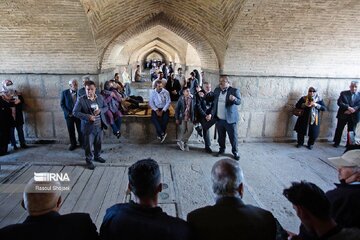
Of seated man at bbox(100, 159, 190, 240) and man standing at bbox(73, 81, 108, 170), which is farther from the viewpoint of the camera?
man standing at bbox(73, 81, 108, 170)

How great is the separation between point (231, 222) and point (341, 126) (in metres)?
6.68

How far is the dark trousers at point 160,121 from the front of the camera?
21.0 ft

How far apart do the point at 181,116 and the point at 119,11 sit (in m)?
2.85

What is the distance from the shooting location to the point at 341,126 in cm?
693

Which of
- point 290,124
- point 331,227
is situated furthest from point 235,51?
point 331,227

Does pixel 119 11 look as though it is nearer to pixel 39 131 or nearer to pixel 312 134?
pixel 39 131

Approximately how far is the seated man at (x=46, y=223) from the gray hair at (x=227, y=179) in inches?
35.6

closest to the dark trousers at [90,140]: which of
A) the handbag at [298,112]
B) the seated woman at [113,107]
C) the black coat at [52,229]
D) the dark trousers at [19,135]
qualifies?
the seated woman at [113,107]

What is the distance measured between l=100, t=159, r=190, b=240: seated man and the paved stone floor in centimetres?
214

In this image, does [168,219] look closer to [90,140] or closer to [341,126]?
[90,140]

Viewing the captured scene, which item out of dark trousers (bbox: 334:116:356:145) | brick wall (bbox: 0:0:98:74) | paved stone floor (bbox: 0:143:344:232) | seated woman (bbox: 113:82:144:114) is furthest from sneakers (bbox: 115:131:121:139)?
dark trousers (bbox: 334:116:356:145)

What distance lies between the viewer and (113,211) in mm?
1731

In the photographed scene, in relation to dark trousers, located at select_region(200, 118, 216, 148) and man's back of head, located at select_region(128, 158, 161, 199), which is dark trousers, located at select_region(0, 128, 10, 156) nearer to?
dark trousers, located at select_region(200, 118, 216, 148)

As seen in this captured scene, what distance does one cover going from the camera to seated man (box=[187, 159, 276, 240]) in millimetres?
1618
